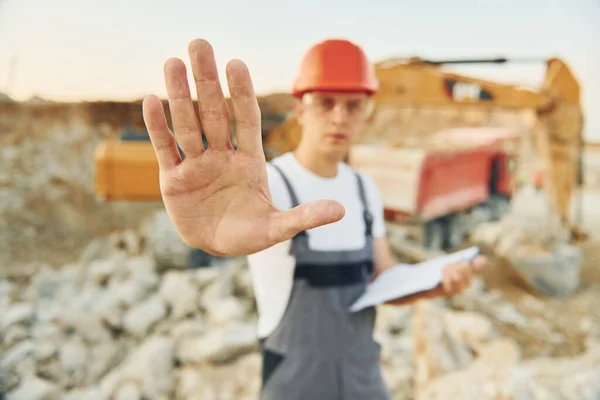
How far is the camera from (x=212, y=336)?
9.73 ft

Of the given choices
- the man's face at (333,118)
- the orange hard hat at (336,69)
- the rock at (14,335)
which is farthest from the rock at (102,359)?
the orange hard hat at (336,69)

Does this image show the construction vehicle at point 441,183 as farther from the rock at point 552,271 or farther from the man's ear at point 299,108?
the man's ear at point 299,108

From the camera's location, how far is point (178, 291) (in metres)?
3.69

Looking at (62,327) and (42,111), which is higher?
(42,111)

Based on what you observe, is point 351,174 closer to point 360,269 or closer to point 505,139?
point 360,269

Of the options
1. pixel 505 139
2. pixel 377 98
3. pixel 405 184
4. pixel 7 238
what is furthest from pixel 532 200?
pixel 7 238

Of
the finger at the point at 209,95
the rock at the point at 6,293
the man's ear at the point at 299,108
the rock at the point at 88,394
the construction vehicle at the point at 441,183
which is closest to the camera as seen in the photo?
the finger at the point at 209,95

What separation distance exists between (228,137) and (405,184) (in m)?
4.87

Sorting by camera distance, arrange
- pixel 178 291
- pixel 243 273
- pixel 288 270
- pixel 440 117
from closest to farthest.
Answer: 1. pixel 288 270
2. pixel 178 291
3. pixel 243 273
4. pixel 440 117

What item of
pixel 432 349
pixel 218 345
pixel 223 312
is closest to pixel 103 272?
pixel 223 312

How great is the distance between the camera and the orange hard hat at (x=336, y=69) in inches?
46.9

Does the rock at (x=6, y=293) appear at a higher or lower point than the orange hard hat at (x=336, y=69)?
lower

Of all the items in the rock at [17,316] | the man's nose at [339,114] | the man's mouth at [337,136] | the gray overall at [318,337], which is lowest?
the rock at [17,316]

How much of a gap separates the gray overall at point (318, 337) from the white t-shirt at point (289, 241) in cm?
2
